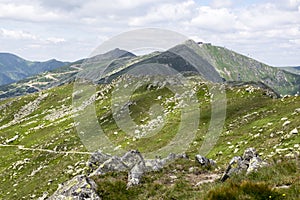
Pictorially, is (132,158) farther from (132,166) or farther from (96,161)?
(96,161)

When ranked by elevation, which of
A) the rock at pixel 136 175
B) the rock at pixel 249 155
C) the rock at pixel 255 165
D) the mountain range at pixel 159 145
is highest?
the rock at pixel 255 165

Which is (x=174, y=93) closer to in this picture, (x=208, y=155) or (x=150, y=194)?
(x=208, y=155)

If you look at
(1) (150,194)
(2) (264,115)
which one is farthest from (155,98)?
(1) (150,194)

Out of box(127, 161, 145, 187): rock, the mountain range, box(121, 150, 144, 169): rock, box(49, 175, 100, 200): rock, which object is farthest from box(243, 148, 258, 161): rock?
box(49, 175, 100, 200): rock

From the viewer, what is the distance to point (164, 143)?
55375 mm

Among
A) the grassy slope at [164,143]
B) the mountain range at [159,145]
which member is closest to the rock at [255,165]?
A: the mountain range at [159,145]

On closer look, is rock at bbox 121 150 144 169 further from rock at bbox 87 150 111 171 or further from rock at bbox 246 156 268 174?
rock at bbox 246 156 268 174

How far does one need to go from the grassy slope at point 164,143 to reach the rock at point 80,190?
0.63 metres

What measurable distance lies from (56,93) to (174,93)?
81199mm

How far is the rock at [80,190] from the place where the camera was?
1898 cm

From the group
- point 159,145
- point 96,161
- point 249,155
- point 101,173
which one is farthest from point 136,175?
point 159,145

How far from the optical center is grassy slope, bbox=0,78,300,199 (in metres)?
20.1

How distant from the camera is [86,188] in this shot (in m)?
19.3

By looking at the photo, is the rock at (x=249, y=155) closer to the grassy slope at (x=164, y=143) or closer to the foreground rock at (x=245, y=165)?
the foreground rock at (x=245, y=165)
